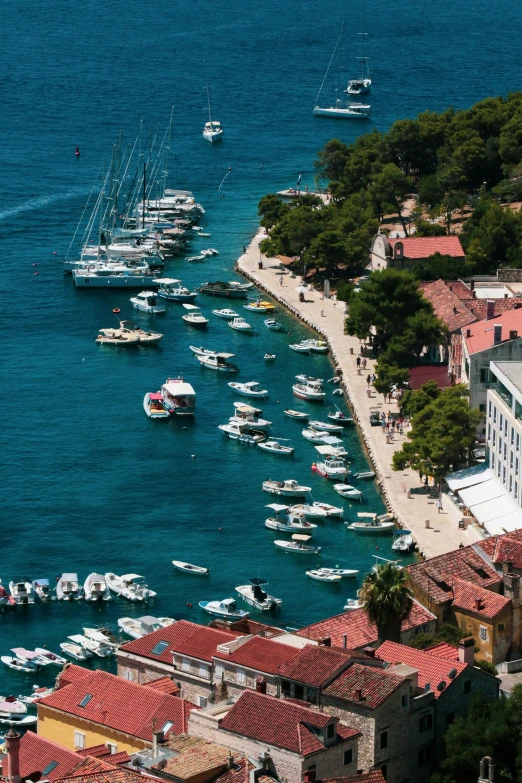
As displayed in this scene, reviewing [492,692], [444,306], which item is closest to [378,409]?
[444,306]

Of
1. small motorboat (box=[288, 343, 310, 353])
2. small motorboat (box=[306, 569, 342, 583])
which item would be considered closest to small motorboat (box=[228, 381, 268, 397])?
small motorboat (box=[288, 343, 310, 353])

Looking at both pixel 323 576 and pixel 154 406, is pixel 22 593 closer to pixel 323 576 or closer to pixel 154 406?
pixel 323 576

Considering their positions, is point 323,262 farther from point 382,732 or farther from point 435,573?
point 382,732

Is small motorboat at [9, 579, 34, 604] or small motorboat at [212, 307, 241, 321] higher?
small motorboat at [212, 307, 241, 321]

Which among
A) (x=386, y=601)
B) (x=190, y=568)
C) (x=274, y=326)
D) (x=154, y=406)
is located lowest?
(x=190, y=568)

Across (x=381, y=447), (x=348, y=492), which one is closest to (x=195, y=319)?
(x=381, y=447)

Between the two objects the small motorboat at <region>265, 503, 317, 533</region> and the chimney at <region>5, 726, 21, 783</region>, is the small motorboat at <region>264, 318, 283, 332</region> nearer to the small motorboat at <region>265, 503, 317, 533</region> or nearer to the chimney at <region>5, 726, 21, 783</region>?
the small motorboat at <region>265, 503, 317, 533</region>

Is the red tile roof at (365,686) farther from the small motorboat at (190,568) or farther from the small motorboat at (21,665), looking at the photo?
the small motorboat at (190,568)
